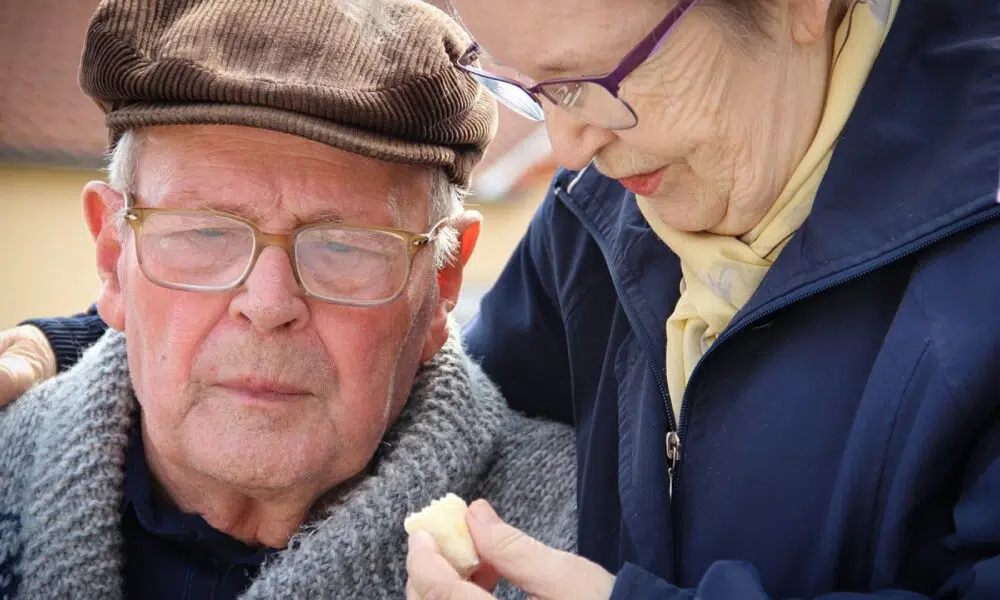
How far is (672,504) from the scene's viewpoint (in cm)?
190

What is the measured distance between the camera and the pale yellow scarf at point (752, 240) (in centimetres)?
167

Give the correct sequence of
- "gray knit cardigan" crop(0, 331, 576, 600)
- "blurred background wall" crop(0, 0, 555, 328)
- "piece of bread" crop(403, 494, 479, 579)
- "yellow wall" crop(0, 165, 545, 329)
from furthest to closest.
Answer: "yellow wall" crop(0, 165, 545, 329)
"blurred background wall" crop(0, 0, 555, 328)
"gray knit cardigan" crop(0, 331, 576, 600)
"piece of bread" crop(403, 494, 479, 579)

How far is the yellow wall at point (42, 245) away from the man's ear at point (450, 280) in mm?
5746

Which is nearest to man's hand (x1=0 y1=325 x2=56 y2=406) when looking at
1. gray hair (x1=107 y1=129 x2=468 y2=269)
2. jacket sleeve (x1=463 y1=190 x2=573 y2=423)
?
gray hair (x1=107 y1=129 x2=468 y2=269)

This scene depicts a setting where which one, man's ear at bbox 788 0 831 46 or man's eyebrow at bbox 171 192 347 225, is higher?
man's ear at bbox 788 0 831 46

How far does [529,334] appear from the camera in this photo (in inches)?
101

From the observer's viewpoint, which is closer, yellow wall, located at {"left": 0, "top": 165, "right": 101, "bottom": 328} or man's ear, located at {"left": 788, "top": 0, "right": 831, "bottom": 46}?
man's ear, located at {"left": 788, "top": 0, "right": 831, "bottom": 46}

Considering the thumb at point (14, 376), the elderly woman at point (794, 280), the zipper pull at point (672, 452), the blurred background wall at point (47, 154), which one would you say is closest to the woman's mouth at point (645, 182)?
the elderly woman at point (794, 280)

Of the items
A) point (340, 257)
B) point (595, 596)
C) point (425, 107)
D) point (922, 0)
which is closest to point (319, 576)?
point (340, 257)

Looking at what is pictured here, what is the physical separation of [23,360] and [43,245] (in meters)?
5.58

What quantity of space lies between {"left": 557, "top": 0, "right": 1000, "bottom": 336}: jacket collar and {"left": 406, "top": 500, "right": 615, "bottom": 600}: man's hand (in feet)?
1.57

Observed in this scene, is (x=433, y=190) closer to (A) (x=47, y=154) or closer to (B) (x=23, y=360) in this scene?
(B) (x=23, y=360)

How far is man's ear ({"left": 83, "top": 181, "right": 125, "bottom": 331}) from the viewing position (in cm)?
226

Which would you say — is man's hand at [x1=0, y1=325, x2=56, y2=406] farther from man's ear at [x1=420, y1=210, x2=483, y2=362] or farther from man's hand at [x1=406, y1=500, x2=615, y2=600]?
man's hand at [x1=406, y1=500, x2=615, y2=600]
